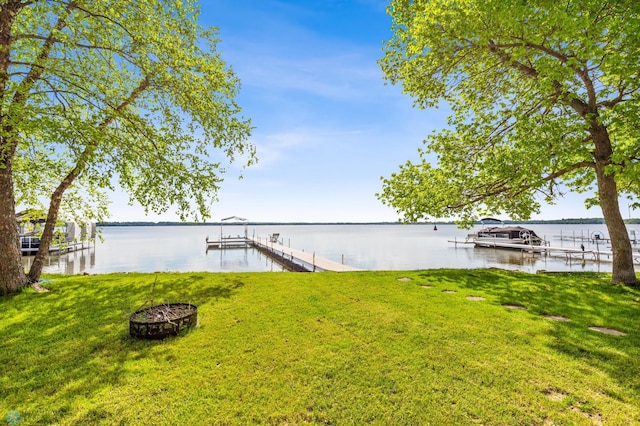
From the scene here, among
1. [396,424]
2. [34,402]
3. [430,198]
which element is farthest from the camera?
[430,198]

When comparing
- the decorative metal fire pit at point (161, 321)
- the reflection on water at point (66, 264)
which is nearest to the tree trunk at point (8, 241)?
the decorative metal fire pit at point (161, 321)

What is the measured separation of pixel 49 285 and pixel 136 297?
3.09m

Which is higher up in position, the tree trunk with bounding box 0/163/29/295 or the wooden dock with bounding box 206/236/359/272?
the tree trunk with bounding box 0/163/29/295

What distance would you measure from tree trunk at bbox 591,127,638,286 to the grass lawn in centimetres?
116

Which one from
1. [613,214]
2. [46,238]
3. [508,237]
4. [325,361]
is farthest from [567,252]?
[46,238]

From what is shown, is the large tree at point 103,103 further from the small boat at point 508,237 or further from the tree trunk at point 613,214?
the small boat at point 508,237

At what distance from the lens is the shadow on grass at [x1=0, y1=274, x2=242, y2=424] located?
11.8 ft

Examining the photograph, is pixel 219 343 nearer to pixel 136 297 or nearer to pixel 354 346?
pixel 354 346

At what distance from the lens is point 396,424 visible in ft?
10.4

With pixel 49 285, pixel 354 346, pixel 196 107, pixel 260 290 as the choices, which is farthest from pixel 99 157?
pixel 354 346

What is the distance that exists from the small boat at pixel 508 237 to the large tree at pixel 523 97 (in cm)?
3456

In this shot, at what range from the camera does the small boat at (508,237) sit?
41.8 m

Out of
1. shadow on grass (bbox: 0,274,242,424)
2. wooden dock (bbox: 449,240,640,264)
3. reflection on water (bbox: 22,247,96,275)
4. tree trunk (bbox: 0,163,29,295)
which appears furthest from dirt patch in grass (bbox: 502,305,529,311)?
reflection on water (bbox: 22,247,96,275)

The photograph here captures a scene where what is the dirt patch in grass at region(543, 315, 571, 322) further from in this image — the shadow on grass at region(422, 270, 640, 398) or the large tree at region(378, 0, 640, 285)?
the large tree at region(378, 0, 640, 285)
